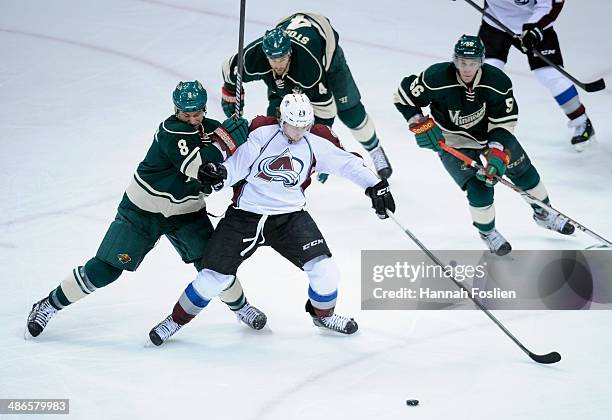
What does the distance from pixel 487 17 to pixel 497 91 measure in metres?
1.60

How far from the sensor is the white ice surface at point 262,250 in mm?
3986

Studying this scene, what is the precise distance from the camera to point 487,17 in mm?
6387

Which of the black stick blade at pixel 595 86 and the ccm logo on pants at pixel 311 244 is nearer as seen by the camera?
the ccm logo on pants at pixel 311 244

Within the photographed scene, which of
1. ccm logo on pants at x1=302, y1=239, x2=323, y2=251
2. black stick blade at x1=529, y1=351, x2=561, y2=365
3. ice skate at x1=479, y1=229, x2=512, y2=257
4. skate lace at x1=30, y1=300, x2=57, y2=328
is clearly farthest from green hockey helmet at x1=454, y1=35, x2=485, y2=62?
skate lace at x1=30, y1=300, x2=57, y2=328

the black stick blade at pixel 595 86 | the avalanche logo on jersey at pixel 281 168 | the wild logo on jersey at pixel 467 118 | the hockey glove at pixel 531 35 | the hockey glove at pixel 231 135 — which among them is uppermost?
the hockey glove at pixel 231 135

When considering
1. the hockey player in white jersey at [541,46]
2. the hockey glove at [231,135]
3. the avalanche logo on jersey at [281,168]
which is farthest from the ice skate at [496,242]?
the hockey glove at [231,135]

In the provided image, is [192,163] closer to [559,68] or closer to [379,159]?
[379,159]

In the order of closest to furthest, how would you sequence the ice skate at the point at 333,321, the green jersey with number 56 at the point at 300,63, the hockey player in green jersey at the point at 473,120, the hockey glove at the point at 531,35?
1. the ice skate at the point at 333,321
2. the hockey player in green jersey at the point at 473,120
3. the green jersey with number 56 at the point at 300,63
4. the hockey glove at the point at 531,35

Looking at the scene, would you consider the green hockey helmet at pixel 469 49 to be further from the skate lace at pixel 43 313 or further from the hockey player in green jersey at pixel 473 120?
the skate lace at pixel 43 313

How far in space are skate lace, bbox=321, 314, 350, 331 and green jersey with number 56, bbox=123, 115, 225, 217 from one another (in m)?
0.69

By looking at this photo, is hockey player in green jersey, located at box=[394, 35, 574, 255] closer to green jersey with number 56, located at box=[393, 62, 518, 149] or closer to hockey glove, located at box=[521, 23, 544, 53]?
green jersey with number 56, located at box=[393, 62, 518, 149]

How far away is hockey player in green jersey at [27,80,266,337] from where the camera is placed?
4.16 m

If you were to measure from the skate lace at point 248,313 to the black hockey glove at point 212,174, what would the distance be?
656 millimetres

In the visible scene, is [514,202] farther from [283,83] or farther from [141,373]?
[141,373]
